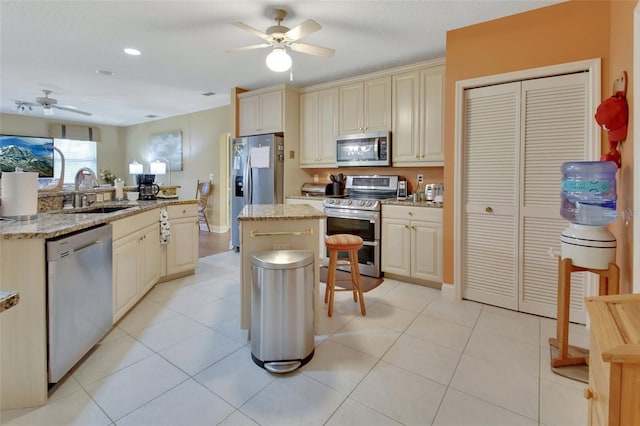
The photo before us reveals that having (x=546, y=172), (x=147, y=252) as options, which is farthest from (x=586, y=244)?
(x=147, y=252)

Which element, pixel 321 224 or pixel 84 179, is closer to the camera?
pixel 84 179

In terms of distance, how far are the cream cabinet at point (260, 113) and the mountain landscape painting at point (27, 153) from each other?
16.4 ft

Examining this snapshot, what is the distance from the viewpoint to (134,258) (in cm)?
266

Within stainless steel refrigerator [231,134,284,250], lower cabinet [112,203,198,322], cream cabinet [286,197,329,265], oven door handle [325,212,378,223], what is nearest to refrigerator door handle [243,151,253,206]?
stainless steel refrigerator [231,134,284,250]

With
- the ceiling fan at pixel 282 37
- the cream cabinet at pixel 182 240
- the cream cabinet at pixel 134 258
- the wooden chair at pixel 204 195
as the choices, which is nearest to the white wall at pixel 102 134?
the wooden chair at pixel 204 195

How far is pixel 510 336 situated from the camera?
2273 mm

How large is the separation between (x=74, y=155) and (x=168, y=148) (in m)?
2.48

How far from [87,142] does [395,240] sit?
26.7 ft

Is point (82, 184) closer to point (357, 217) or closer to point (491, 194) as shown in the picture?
point (357, 217)

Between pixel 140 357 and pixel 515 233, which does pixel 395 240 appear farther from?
pixel 140 357

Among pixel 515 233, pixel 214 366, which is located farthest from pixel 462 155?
pixel 214 366

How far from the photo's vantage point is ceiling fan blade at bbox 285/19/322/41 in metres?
2.20

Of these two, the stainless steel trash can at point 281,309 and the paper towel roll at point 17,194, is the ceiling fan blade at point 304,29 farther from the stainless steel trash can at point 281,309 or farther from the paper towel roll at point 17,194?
the paper towel roll at point 17,194

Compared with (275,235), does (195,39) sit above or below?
above
